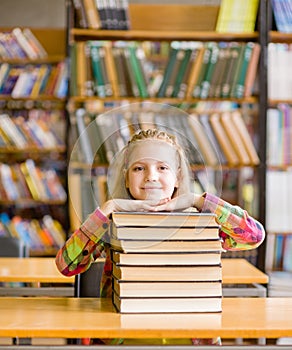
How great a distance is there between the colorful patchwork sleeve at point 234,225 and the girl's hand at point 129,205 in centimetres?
11

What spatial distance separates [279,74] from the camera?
452 cm

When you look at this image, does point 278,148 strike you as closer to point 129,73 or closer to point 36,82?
point 129,73

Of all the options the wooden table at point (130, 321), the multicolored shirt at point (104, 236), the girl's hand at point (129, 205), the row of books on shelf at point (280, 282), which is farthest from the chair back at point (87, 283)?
the row of books on shelf at point (280, 282)

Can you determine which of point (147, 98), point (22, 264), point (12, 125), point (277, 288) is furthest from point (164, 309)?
point (12, 125)

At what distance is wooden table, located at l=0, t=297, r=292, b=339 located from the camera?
1443 mm

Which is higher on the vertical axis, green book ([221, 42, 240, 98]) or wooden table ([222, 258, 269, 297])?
green book ([221, 42, 240, 98])

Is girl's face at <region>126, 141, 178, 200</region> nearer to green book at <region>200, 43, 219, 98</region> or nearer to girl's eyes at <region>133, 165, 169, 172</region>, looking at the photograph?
girl's eyes at <region>133, 165, 169, 172</region>

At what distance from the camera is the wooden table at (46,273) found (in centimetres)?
256

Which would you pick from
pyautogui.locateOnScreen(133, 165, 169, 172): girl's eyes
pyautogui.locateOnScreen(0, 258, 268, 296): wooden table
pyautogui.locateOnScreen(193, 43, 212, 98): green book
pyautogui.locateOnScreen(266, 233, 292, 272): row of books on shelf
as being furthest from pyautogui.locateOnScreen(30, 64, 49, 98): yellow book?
pyautogui.locateOnScreen(133, 165, 169, 172): girl's eyes

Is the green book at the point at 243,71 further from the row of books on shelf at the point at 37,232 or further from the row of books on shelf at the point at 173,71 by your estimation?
the row of books on shelf at the point at 37,232

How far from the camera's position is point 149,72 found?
15.6 feet

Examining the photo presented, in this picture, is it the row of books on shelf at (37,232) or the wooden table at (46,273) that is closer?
the wooden table at (46,273)

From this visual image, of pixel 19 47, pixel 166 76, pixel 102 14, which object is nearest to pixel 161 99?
pixel 166 76

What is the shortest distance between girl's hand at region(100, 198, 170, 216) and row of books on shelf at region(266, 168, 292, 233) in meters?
2.89
